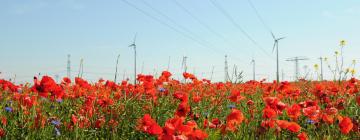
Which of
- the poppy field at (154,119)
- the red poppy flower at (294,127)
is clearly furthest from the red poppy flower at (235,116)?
the red poppy flower at (294,127)

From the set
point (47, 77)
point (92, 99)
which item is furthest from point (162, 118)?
point (47, 77)

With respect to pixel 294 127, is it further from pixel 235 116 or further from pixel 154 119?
pixel 154 119

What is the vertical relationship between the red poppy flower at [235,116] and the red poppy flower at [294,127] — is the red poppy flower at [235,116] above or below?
above

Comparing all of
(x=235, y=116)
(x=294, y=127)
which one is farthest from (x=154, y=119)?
(x=294, y=127)

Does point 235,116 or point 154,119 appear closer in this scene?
point 235,116

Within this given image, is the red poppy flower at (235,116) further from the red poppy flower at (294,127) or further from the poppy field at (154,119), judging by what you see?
the red poppy flower at (294,127)

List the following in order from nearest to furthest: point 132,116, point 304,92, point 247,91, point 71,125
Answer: point 71,125
point 132,116
point 304,92
point 247,91

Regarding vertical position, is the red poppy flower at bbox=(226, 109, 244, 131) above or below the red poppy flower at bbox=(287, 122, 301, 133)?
above

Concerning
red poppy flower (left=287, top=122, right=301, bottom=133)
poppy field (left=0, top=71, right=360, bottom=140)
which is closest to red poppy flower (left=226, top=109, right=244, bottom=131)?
poppy field (left=0, top=71, right=360, bottom=140)

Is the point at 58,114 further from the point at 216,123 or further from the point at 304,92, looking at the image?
the point at 304,92

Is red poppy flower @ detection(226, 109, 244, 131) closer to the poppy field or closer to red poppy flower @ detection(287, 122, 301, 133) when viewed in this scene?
the poppy field

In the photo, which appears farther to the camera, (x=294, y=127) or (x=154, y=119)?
(x=154, y=119)

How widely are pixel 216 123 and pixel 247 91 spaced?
163 inches

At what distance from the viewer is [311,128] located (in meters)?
3.88
